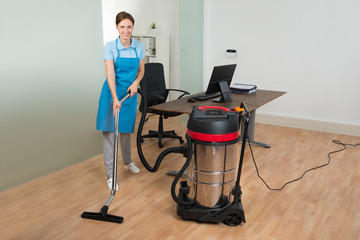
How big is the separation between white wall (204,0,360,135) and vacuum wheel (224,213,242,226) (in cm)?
284

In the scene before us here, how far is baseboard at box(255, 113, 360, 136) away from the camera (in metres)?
4.46

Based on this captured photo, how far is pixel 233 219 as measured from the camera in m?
2.30

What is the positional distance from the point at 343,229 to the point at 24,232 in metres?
2.04

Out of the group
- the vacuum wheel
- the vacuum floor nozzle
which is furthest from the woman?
the vacuum wheel

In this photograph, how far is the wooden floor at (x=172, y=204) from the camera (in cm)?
224

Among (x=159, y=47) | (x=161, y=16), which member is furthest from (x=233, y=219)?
(x=161, y=16)

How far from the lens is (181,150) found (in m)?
2.25

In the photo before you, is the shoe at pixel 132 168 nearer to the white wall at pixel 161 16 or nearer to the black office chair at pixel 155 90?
the black office chair at pixel 155 90

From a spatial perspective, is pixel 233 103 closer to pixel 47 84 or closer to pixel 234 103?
pixel 234 103

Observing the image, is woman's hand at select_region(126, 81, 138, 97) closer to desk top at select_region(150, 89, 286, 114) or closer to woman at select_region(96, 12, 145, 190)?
woman at select_region(96, 12, 145, 190)

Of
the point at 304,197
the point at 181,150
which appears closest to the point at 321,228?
the point at 304,197

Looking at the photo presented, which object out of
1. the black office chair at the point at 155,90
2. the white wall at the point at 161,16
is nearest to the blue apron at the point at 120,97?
the black office chair at the point at 155,90

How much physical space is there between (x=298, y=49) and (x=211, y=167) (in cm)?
303

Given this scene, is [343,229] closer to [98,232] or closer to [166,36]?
[98,232]
